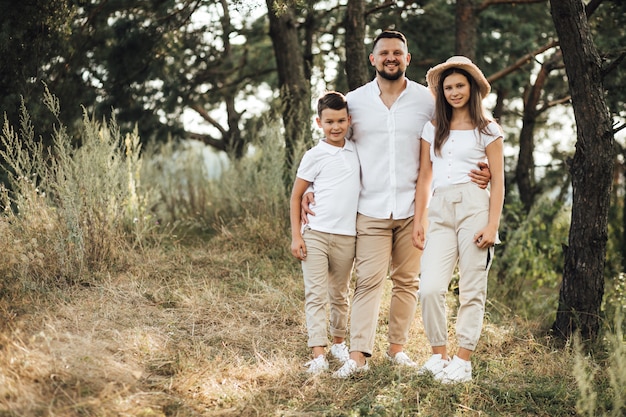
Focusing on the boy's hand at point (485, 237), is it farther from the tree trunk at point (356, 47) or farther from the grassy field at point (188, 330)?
the tree trunk at point (356, 47)

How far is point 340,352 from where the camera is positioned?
4.13 metres

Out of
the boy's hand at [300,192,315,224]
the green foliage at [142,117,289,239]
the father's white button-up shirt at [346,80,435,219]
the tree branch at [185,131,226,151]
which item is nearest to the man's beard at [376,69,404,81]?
the father's white button-up shirt at [346,80,435,219]

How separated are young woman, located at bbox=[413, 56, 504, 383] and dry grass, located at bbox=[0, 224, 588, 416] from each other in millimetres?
300

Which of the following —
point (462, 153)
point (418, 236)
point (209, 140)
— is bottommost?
point (418, 236)

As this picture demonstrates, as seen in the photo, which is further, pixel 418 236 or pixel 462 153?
pixel 418 236

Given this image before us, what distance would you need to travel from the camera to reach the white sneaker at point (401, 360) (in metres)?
4.12

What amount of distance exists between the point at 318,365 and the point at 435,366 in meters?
0.67

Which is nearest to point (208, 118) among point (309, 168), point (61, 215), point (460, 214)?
point (61, 215)

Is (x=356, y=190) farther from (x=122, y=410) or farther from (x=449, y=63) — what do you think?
(x=122, y=410)

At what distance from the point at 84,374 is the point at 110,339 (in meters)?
0.68

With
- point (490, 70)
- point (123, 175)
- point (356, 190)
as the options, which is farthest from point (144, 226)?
point (490, 70)

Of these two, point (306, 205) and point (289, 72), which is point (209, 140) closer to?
point (289, 72)

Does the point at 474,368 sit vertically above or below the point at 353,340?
below

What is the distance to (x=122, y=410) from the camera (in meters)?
3.12
